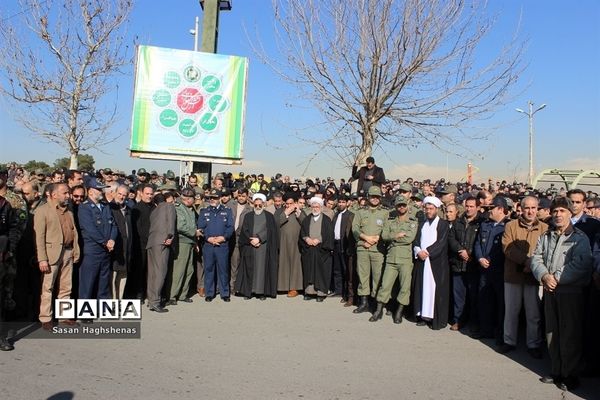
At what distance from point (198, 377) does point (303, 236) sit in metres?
5.18

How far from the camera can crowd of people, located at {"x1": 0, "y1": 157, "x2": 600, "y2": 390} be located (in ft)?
19.2

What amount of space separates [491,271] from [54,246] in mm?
5794

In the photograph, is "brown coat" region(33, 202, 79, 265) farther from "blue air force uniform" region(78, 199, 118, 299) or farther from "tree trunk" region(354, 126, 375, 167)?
"tree trunk" region(354, 126, 375, 167)

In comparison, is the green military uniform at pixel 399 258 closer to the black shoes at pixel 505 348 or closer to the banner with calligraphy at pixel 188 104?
the black shoes at pixel 505 348

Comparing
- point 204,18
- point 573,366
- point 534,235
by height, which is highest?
point 204,18

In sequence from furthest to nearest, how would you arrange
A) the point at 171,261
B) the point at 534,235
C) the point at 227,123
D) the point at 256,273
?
1. the point at 227,123
2. the point at 256,273
3. the point at 171,261
4. the point at 534,235

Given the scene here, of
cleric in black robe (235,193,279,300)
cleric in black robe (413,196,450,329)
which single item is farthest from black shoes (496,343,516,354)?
cleric in black robe (235,193,279,300)

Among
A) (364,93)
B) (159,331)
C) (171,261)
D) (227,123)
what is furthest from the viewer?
(364,93)

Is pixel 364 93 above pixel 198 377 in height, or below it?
above

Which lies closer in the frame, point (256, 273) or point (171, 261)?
point (171, 261)

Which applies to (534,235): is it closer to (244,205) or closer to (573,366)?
(573,366)

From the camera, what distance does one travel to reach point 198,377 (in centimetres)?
541

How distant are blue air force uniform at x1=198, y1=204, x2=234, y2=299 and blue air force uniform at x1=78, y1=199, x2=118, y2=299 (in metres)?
2.47

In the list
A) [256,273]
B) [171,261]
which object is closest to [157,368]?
[171,261]
